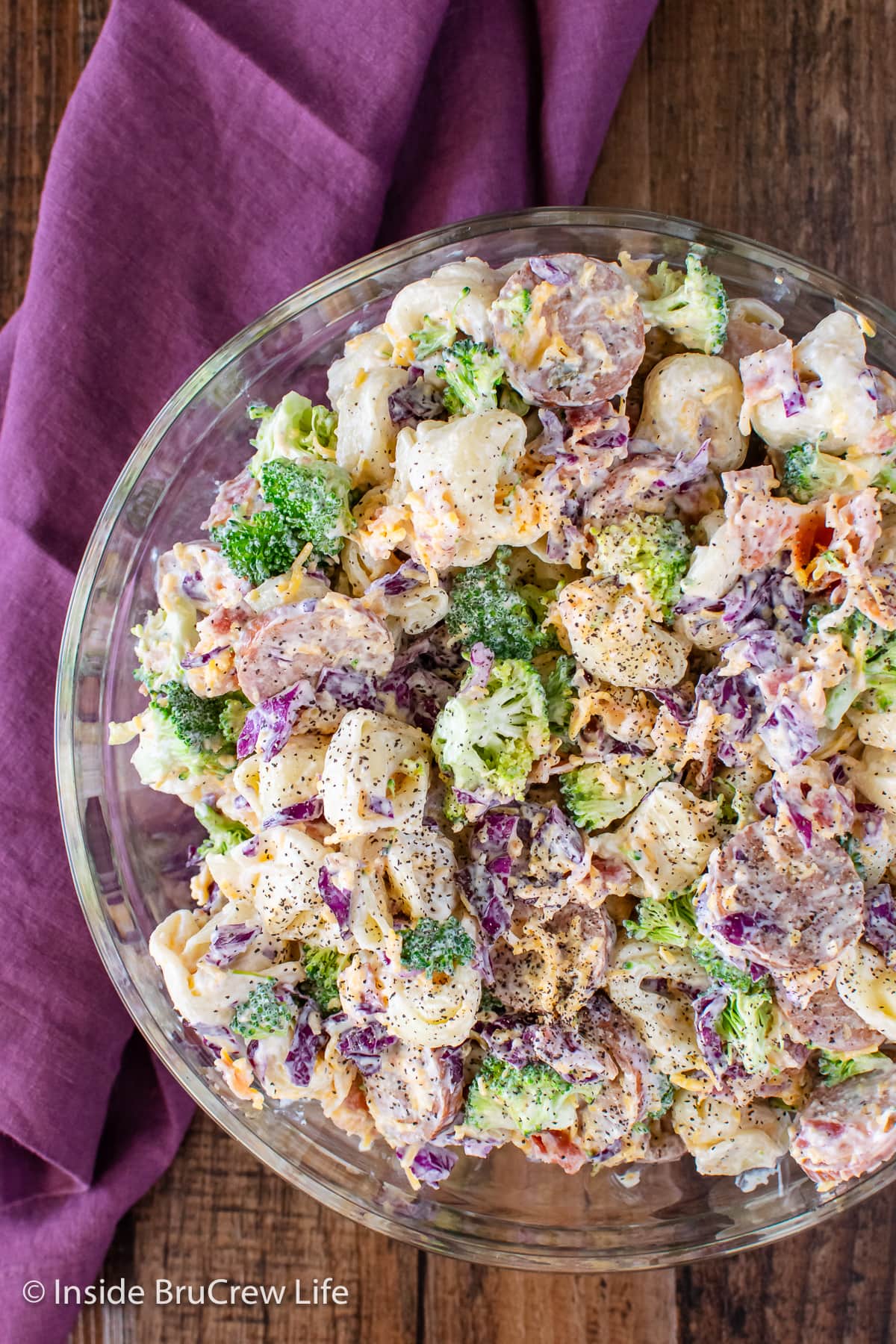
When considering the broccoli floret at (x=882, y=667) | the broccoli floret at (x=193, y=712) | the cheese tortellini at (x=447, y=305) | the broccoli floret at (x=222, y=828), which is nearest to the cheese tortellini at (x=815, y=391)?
the broccoli floret at (x=882, y=667)

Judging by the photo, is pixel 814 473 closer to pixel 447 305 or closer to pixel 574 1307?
pixel 447 305

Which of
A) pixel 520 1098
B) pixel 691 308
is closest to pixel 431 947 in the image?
pixel 520 1098

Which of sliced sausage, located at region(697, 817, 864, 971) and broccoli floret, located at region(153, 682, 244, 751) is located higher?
broccoli floret, located at region(153, 682, 244, 751)

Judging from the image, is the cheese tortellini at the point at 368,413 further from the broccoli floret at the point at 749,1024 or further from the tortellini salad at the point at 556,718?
the broccoli floret at the point at 749,1024

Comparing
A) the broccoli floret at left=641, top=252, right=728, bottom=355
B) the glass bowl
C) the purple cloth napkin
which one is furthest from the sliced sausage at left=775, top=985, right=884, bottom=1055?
the purple cloth napkin

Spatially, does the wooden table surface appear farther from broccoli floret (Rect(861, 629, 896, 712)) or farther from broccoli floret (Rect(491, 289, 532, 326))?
broccoli floret (Rect(861, 629, 896, 712))
